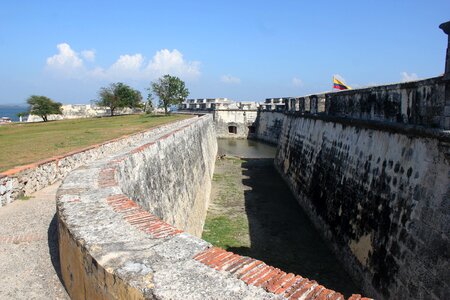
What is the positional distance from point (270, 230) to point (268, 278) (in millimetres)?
9289

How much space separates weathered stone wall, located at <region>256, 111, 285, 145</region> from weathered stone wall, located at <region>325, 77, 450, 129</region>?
862 inches

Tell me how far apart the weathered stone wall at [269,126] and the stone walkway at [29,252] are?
1052 inches

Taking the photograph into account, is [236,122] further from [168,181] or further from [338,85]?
[168,181]

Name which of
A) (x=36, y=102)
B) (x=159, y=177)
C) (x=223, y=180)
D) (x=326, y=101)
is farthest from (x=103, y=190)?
(x=36, y=102)

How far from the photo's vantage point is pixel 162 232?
3143 mm

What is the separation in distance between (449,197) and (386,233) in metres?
1.72

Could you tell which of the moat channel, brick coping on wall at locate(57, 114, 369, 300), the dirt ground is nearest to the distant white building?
the moat channel

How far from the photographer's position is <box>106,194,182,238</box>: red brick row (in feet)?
10.4

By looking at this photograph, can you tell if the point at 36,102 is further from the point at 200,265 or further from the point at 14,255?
the point at 200,265

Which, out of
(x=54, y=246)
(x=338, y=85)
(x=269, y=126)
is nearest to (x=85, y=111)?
(x=269, y=126)

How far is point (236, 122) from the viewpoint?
38.9 meters

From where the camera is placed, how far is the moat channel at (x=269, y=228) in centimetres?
880

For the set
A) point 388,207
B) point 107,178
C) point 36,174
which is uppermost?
point 107,178


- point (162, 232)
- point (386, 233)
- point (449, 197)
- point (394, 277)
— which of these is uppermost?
point (162, 232)
